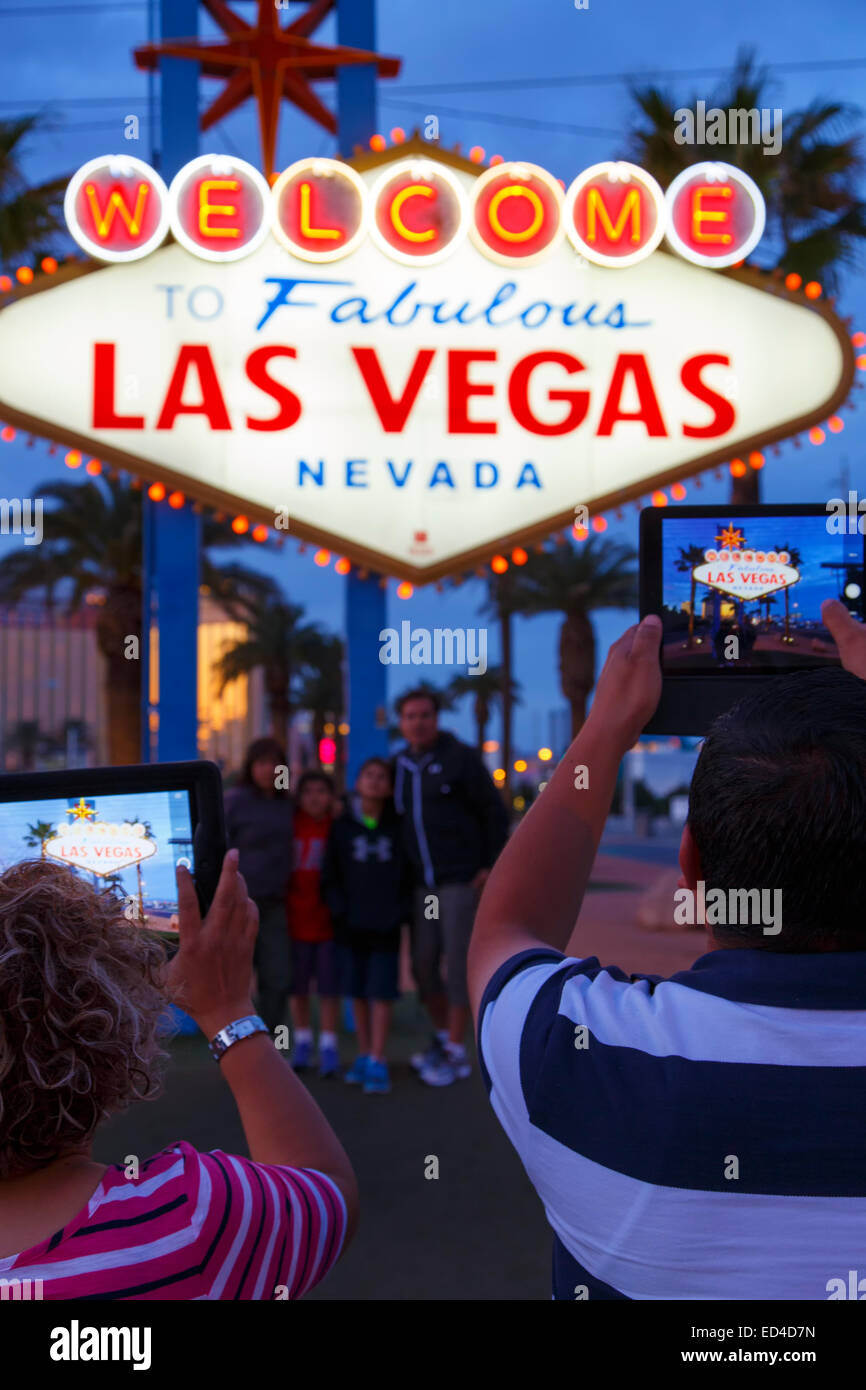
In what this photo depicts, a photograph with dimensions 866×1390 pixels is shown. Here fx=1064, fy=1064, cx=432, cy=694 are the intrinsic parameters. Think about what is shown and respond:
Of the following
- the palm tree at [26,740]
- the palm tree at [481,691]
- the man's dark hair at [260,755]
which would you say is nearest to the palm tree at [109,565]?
the man's dark hair at [260,755]

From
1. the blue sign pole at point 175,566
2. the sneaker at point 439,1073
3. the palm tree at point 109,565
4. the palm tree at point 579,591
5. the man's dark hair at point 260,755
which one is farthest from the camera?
the palm tree at point 579,591

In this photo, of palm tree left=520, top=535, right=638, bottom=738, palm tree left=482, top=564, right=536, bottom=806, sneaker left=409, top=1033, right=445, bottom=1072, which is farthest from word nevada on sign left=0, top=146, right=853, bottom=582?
palm tree left=520, top=535, right=638, bottom=738

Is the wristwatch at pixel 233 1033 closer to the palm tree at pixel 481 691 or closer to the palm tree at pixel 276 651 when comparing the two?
the palm tree at pixel 276 651

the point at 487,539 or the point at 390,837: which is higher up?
the point at 487,539

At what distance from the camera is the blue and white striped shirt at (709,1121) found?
942mm

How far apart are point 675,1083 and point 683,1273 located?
0.61ft

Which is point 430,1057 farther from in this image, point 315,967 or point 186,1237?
point 186,1237

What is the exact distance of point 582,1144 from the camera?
975mm

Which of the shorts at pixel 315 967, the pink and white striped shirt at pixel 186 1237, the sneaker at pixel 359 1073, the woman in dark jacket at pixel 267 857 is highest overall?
the pink and white striped shirt at pixel 186 1237

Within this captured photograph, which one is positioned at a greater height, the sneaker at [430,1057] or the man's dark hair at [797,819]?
the man's dark hair at [797,819]

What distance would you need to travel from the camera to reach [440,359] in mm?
6965

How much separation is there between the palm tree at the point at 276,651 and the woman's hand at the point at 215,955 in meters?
25.3

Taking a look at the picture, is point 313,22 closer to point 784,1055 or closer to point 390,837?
point 390,837
